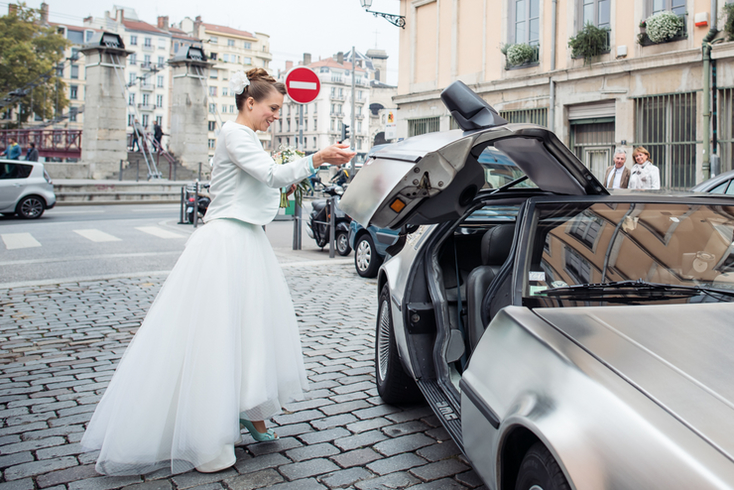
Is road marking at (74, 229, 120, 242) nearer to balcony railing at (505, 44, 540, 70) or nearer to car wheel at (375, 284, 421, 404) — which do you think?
car wheel at (375, 284, 421, 404)

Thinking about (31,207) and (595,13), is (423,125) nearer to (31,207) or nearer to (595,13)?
(595,13)

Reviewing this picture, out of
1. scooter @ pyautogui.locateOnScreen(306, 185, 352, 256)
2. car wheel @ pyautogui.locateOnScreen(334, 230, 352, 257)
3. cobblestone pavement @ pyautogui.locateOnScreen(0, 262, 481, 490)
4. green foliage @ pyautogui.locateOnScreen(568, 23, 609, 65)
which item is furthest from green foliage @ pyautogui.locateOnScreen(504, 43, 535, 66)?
cobblestone pavement @ pyautogui.locateOnScreen(0, 262, 481, 490)

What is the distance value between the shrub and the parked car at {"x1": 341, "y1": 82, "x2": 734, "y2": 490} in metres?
14.1

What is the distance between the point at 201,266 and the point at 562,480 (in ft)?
6.62

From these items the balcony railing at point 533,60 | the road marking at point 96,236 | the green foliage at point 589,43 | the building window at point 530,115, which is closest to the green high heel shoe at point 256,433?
the road marking at point 96,236

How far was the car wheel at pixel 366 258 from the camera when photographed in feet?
31.2

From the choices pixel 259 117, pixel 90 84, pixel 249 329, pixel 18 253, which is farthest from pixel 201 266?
pixel 90 84

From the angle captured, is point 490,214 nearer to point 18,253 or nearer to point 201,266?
point 201,266

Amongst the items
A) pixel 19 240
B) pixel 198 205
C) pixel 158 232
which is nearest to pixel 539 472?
pixel 19 240

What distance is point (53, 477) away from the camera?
10.3 feet

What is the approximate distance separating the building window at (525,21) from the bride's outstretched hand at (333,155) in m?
18.3

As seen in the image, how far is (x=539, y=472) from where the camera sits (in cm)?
197

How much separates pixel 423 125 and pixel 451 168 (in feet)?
74.0

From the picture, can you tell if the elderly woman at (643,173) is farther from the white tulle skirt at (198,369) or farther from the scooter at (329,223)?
the white tulle skirt at (198,369)
